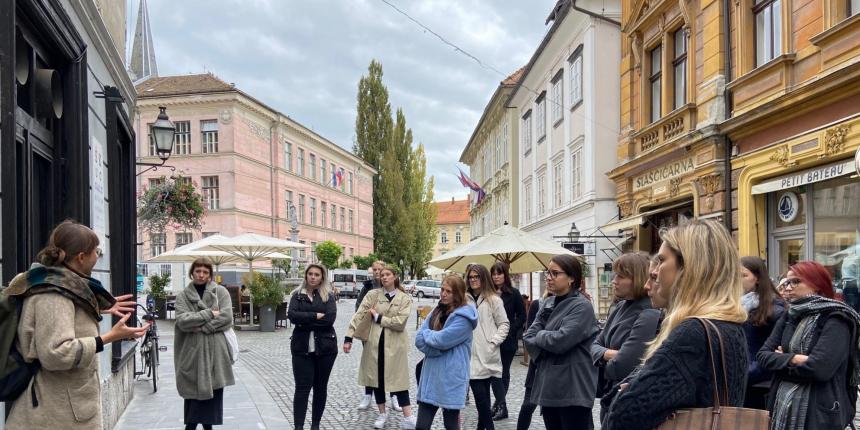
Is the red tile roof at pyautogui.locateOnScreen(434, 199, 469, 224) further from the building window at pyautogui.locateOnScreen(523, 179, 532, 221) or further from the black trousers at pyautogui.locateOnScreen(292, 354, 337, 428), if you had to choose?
the black trousers at pyautogui.locateOnScreen(292, 354, 337, 428)

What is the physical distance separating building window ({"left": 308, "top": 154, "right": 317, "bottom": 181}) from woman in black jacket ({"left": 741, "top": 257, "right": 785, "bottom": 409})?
158ft

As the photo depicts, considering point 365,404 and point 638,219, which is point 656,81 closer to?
point 638,219

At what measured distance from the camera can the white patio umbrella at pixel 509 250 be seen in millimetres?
11633

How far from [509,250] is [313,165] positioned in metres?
43.0

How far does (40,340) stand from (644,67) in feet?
53.8

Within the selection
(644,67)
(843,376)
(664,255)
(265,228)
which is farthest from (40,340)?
(265,228)

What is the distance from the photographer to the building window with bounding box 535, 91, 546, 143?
87.6 feet

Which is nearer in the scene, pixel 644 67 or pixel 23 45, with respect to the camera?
pixel 23 45

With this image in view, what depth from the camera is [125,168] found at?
9.49 metres

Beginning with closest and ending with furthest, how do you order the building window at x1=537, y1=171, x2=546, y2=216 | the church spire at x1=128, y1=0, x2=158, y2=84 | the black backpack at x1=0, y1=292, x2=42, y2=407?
the black backpack at x1=0, y1=292, x2=42, y2=407
the building window at x1=537, y1=171, x2=546, y2=216
the church spire at x1=128, y1=0, x2=158, y2=84

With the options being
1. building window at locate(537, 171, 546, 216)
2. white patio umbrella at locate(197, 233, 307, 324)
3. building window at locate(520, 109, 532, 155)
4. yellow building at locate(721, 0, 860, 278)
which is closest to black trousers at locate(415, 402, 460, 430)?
yellow building at locate(721, 0, 860, 278)

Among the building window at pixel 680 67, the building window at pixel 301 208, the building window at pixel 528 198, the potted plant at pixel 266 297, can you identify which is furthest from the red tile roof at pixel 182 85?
the building window at pixel 680 67

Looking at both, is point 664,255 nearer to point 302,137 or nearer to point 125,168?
point 125,168

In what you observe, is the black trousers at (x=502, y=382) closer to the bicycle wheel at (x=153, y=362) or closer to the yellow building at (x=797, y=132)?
the bicycle wheel at (x=153, y=362)
